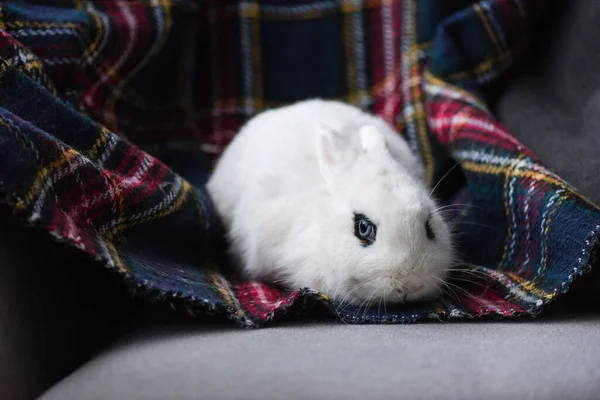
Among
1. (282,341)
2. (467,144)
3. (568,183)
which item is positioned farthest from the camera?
(467,144)

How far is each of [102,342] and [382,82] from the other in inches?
34.0

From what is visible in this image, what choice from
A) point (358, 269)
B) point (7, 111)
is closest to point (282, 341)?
point (358, 269)

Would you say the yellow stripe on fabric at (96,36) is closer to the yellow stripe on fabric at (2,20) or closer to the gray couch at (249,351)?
the yellow stripe on fabric at (2,20)

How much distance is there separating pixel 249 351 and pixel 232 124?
829mm

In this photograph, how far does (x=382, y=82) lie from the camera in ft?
5.09

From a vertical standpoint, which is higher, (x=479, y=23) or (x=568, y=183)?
(x=479, y=23)

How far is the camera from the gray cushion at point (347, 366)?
75cm

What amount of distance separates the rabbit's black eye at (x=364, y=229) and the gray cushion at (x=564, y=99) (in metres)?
0.35

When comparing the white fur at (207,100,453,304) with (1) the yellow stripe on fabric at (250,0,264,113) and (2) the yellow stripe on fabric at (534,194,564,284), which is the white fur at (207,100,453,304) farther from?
(1) the yellow stripe on fabric at (250,0,264,113)

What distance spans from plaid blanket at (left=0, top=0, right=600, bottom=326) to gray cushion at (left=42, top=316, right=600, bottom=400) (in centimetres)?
8

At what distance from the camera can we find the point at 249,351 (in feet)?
2.71

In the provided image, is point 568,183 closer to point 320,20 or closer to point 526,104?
point 526,104

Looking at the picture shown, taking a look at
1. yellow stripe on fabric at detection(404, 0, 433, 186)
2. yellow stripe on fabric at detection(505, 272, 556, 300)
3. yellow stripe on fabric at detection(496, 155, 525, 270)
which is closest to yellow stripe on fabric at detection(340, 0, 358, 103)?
yellow stripe on fabric at detection(404, 0, 433, 186)

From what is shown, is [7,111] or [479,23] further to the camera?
[479,23]
